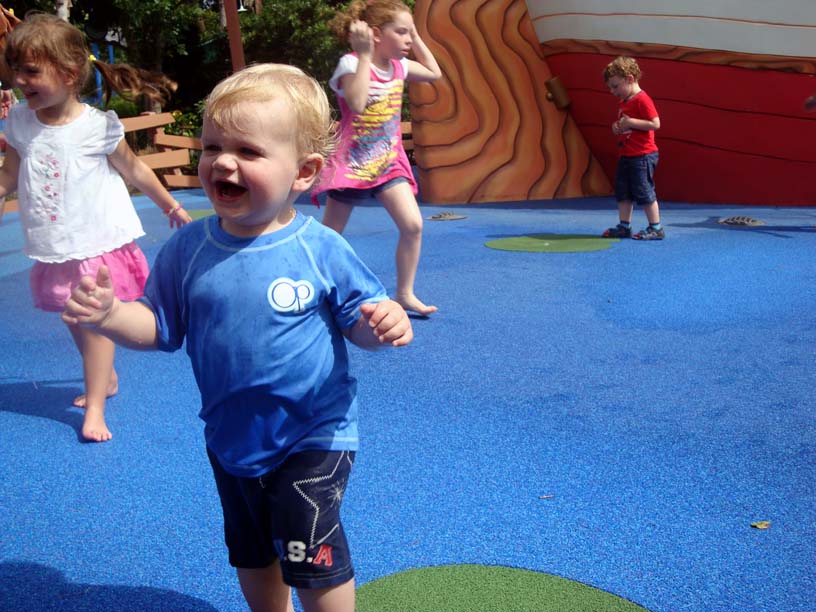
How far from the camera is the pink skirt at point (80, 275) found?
11.2ft

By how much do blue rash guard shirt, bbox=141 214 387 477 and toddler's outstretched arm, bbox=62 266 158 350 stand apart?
97mm

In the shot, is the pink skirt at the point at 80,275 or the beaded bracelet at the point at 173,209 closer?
the beaded bracelet at the point at 173,209

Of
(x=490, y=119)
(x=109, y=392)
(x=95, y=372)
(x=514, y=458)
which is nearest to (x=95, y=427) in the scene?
(x=95, y=372)

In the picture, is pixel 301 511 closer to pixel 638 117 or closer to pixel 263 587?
pixel 263 587

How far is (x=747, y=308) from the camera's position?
5117mm

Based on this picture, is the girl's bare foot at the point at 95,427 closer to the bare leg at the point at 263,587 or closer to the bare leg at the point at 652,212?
the bare leg at the point at 263,587

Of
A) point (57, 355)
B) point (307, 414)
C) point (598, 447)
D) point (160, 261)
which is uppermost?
point (160, 261)

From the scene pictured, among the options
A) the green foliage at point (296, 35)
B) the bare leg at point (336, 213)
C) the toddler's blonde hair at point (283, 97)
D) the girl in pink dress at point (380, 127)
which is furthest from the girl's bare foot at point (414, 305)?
the green foliage at point (296, 35)

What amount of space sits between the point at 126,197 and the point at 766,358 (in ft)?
10.2

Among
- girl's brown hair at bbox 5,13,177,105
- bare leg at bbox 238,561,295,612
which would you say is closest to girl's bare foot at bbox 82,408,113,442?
girl's brown hair at bbox 5,13,177,105

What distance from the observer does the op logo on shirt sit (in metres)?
1.76

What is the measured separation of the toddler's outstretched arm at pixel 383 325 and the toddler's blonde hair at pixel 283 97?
1.25 ft

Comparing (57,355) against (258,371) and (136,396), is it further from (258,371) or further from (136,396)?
(258,371)

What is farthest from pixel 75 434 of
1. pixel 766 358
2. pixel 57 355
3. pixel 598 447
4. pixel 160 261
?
pixel 766 358
